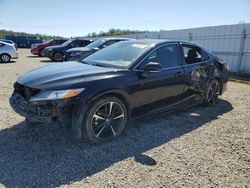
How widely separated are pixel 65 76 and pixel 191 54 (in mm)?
3120

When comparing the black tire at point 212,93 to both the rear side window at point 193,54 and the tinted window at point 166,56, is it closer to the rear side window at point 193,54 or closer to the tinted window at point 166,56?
the rear side window at point 193,54

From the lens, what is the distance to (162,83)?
4.51 metres

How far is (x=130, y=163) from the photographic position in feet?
10.9

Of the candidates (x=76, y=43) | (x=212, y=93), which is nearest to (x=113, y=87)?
(x=212, y=93)

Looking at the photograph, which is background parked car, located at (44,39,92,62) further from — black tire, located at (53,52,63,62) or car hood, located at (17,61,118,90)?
car hood, located at (17,61,118,90)

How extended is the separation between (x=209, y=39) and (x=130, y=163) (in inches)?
464

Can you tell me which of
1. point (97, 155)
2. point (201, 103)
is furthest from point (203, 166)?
point (201, 103)

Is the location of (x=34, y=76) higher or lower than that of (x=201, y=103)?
higher

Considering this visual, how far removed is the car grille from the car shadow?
0.74m

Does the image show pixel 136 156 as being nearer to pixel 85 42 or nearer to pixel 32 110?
pixel 32 110

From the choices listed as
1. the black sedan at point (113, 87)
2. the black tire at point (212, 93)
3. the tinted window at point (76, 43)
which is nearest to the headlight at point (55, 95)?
the black sedan at point (113, 87)

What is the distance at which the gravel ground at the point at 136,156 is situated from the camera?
2951mm

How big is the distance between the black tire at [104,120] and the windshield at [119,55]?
750mm

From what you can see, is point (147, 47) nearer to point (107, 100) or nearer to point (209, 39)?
point (107, 100)
